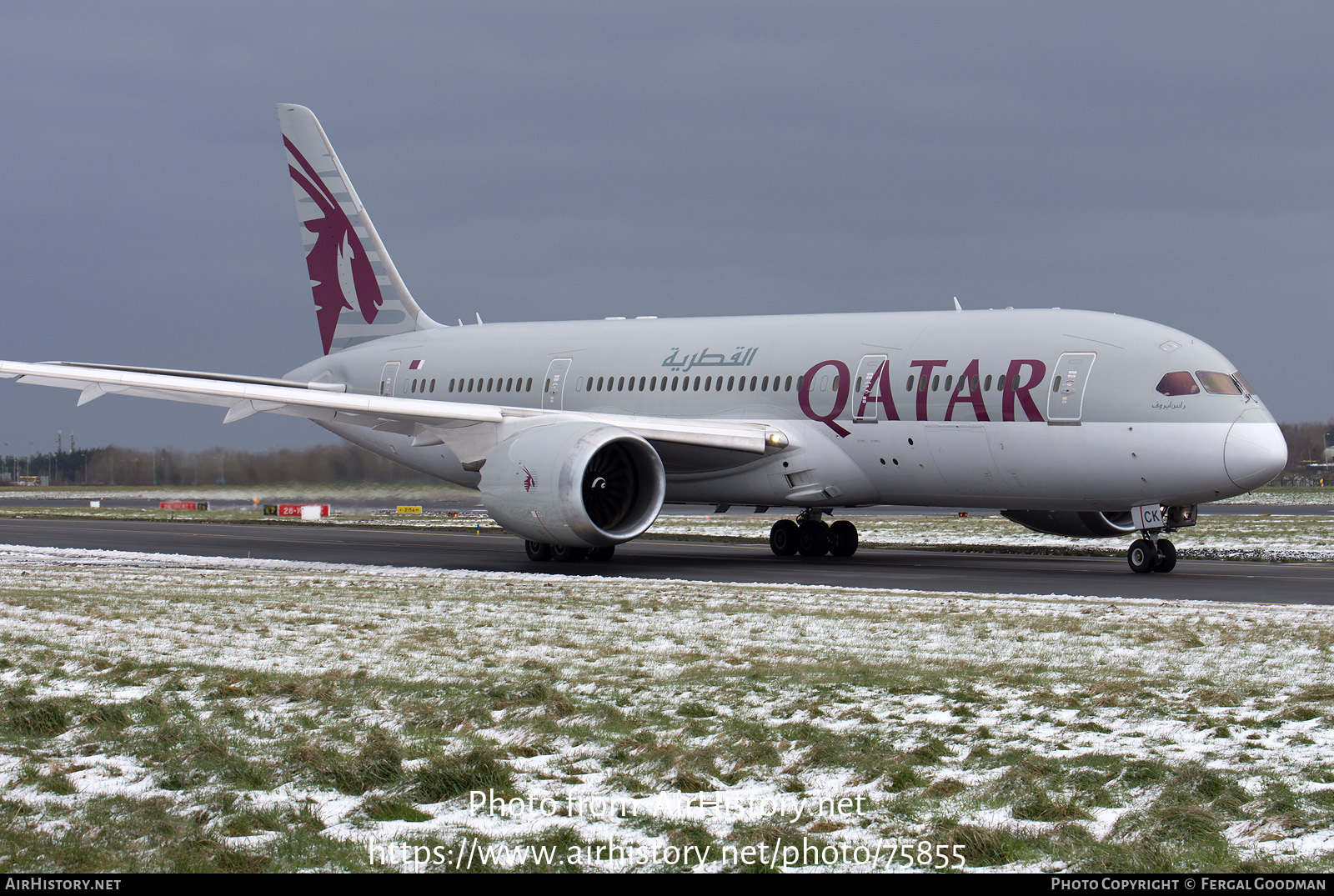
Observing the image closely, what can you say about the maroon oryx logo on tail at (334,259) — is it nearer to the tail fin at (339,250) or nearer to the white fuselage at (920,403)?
the tail fin at (339,250)

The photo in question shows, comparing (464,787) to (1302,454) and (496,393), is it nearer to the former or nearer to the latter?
(496,393)

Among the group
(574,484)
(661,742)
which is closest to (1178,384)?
(574,484)

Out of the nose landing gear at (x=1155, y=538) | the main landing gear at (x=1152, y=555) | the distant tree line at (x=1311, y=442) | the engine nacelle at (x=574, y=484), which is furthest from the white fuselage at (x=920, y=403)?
the distant tree line at (x=1311, y=442)

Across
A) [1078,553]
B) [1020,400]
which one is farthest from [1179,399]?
[1078,553]

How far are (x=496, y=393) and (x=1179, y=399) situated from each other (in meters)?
13.4

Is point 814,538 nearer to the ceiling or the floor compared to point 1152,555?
nearer to the ceiling

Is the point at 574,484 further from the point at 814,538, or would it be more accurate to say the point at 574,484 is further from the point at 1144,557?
the point at 1144,557

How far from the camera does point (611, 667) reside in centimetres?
964

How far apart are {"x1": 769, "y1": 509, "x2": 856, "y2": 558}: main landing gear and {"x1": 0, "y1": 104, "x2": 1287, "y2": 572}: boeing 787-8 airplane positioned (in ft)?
0.11

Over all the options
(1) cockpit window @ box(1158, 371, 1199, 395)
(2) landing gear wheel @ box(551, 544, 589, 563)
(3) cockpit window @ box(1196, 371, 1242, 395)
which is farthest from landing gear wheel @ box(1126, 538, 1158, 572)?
(2) landing gear wheel @ box(551, 544, 589, 563)

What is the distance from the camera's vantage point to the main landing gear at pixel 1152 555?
20172 mm

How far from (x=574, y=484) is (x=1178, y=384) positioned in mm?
8864

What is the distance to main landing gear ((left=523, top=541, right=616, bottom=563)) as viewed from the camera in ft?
73.2

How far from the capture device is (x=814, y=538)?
25.0 m
